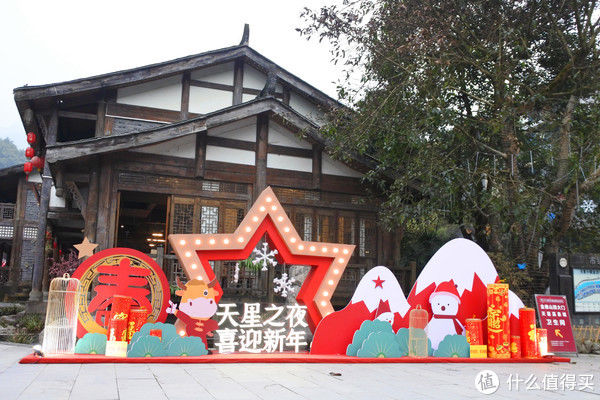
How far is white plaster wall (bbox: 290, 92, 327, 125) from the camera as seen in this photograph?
15.4m

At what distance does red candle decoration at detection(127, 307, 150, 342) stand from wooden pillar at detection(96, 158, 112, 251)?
4.47 metres

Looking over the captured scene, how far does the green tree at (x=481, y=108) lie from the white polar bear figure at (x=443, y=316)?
271 centimetres

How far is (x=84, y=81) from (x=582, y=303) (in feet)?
41.3

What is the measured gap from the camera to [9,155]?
2419 inches

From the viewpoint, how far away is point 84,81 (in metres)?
12.8

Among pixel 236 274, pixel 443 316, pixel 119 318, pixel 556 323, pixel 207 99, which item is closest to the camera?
pixel 119 318

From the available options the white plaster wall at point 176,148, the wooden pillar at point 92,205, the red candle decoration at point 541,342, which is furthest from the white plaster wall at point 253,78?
the red candle decoration at point 541,342

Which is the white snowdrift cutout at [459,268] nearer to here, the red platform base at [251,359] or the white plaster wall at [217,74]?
the red platform base at [251,359]

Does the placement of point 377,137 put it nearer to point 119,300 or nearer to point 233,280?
point 233,280

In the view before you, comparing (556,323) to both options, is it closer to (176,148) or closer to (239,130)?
(239,130)

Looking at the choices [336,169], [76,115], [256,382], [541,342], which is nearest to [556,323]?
[541,342]

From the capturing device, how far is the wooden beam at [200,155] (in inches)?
497

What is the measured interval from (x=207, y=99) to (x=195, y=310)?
308 inches

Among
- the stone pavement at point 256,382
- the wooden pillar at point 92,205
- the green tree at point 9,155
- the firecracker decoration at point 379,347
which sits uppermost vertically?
the green tree at point 9,155
